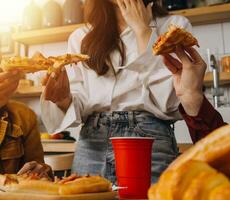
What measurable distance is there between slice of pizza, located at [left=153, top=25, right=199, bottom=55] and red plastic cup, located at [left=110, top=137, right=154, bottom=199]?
0.25 m

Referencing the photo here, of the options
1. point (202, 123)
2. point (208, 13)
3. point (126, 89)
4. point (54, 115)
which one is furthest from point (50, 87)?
point (208, 13)

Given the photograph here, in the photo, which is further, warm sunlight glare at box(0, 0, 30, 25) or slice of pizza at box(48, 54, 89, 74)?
warm sunlight glare at box(0, 0, 30, 25)

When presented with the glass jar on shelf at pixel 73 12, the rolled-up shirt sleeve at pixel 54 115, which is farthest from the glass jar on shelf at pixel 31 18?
the rolled-up shirt sleeve at pixel 54 115

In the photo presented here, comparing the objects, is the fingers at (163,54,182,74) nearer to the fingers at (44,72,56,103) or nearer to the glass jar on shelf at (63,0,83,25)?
the fingers at (44,72,56,103)

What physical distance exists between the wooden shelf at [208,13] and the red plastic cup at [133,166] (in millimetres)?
1815

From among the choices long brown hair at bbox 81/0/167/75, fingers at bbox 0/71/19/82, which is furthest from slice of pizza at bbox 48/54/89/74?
long brown hair at bbox 81/0/167/75

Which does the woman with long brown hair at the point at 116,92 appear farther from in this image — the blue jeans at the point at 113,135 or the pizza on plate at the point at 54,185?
the pizza on plate at the point at 54,185

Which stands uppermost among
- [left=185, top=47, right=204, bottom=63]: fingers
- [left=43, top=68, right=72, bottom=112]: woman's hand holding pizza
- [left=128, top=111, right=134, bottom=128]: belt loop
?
[left=185, top=47, right=204, bottom=63]: fingers

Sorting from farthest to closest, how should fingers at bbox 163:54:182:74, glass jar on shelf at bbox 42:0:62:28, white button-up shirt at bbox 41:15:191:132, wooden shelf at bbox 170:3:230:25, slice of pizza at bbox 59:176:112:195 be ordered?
glass jar on shelf at bbox 42:0:62:28 < wooden shelf at bbox 170:3:230:25 < white button-up shirt at bbox 41:15:191:132 < fingers at bbox 163:54:182:74 < slice of pizza at bbox 59:176:112:195

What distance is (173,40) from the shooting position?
813 millimetres

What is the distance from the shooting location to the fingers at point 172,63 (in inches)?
35.5

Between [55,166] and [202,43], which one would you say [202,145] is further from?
[202,43]

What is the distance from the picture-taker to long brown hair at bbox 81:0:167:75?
1.23 m

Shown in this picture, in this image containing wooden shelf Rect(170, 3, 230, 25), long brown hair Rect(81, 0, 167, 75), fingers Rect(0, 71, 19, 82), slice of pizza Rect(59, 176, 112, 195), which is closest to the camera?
slice of pizza Rect(59, 176, 112, 195)
